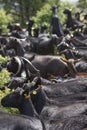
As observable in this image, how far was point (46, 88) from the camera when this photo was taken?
13.2 metres

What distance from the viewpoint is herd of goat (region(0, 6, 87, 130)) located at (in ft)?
32.6

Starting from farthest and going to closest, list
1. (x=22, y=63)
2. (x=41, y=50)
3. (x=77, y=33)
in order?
(x=77, y=33)
(x=41, y=50)
(x=22, y=63)

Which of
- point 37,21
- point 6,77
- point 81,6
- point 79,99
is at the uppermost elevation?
point 6,77

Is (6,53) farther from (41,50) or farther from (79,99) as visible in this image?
Answer: (79,99)

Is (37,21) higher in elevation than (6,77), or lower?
lower

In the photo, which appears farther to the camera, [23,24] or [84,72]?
[23,24]

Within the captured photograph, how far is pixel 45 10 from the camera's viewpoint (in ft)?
94.4

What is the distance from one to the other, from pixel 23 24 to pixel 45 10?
10.8 metres

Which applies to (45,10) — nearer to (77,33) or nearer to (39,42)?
(77,33)

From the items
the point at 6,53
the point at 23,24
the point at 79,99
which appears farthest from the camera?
the point at 23,24

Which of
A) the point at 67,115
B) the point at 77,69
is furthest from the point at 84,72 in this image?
the point at 67,115

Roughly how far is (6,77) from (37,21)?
55.4 feet

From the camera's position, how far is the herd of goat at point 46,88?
992 cm

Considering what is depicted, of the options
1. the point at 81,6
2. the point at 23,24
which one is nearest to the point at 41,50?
the point at 23,24
